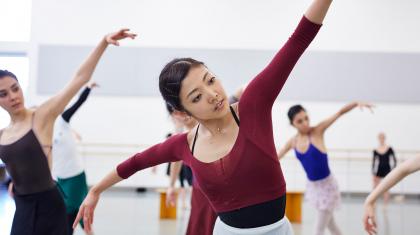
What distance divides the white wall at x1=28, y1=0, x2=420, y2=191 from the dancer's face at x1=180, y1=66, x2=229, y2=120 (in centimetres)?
806

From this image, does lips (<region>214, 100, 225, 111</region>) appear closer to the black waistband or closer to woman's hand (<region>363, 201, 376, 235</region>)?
the black waistband

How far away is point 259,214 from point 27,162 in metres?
1.33

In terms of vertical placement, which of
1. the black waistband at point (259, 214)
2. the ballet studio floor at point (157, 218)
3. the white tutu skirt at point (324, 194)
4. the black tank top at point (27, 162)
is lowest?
the ballet studio floor at point (157, 218)

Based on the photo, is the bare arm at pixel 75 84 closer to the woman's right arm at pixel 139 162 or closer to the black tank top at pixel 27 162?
the black tank top at pixel 27 162

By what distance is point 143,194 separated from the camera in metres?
9.24

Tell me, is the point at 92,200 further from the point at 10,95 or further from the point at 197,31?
the point at 197,31

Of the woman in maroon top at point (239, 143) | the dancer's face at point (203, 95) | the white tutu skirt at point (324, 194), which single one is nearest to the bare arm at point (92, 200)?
the woman in maroon top at point (239, 143)

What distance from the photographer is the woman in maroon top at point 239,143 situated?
4.78ft

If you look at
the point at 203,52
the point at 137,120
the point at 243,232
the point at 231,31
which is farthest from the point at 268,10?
the point at 243,232

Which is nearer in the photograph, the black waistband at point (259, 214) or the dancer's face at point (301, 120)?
the black waistband at point (259, 214)

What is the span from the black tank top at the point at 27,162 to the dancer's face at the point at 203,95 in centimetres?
109

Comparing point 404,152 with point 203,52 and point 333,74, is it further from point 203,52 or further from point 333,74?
point 203,52

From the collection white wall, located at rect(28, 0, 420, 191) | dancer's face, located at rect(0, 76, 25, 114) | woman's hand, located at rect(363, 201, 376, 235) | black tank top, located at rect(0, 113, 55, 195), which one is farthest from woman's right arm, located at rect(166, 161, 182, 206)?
white wall, located at rect(28, 0, 420, 191)

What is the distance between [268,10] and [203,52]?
178cm
